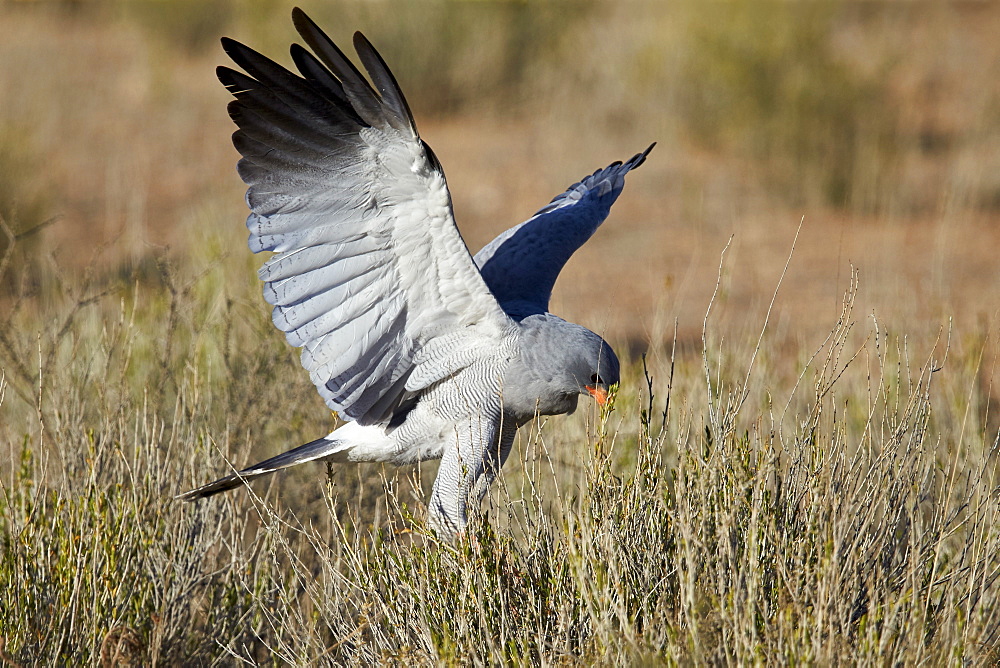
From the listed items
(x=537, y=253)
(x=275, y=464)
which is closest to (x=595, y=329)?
(x=537, y=253)

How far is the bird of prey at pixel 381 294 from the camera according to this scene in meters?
3.09

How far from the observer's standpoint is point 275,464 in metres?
3.61

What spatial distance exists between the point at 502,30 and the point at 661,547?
483 inches

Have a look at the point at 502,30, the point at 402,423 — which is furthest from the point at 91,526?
the point at 502,30

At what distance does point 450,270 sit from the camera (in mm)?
3266

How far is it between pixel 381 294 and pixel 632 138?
31.4ft

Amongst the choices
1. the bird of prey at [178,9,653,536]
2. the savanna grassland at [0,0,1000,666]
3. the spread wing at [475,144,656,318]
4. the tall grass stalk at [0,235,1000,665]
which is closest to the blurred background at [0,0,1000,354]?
the savanna grassland at [0,0,1000,666]

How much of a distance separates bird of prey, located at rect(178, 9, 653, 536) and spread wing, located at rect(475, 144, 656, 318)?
0.68 ft

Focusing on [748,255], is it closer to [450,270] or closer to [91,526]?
[450,270]

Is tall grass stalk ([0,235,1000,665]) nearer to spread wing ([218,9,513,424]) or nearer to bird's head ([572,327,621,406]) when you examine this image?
bird's head ([572,327,621,406])

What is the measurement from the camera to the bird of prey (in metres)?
3.09

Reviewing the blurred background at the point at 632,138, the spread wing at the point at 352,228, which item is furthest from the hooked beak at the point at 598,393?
the blurred background at the point at 632,138

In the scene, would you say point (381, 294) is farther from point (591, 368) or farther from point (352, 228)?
point (591, 368)

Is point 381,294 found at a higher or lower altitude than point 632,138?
Result: lower
